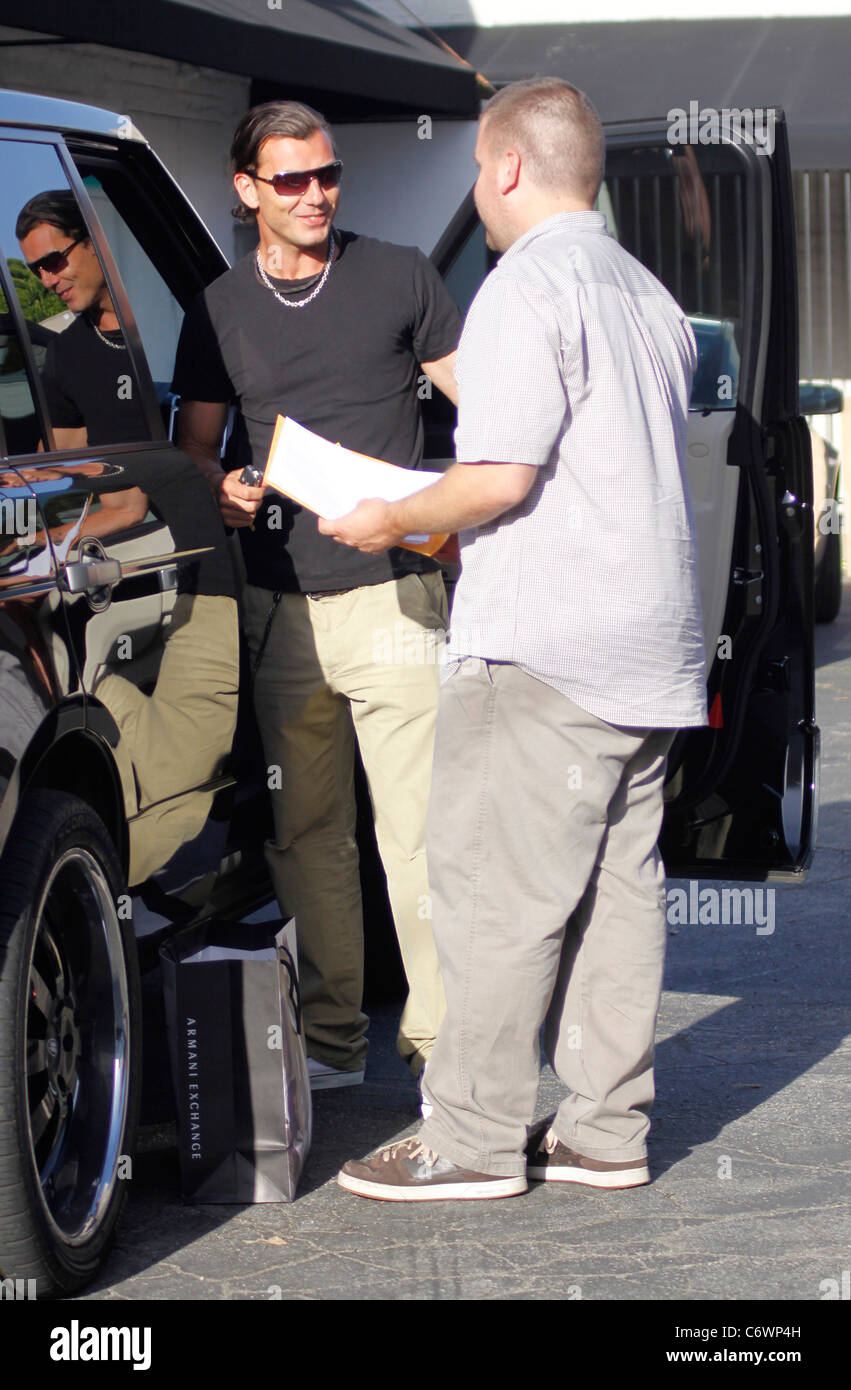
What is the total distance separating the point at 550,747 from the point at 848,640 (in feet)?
27.7

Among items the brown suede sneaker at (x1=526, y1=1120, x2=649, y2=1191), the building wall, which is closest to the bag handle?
the brown suede sneaker at (x1=526, y1=1120, x2=649, y2=1191)

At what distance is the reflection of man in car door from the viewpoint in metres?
3.18

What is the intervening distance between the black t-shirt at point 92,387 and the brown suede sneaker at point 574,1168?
1.64 meters

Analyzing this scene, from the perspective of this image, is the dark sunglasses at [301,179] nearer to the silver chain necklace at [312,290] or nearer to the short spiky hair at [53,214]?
the silver chain necklace at [312,290]

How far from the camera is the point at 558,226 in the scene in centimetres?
319

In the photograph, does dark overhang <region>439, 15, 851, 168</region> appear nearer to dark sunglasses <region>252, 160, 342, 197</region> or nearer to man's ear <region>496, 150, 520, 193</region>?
dark sunglasses <region>252, 160, 342, 197</region>

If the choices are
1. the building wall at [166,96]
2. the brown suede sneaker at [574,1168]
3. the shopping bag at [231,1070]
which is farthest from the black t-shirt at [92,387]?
the building wall at [166,96]

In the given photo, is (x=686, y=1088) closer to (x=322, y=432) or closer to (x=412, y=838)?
(x=412, y=838)

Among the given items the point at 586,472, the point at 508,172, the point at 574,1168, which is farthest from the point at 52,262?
the point at 574,1168

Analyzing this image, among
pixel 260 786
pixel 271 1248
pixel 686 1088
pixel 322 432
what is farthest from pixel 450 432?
pixel 271 1248

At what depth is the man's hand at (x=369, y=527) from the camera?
3.29 m

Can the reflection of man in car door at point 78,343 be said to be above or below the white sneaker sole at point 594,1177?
above

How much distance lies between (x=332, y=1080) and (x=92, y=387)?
1.68 meters

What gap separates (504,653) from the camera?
126 inches
